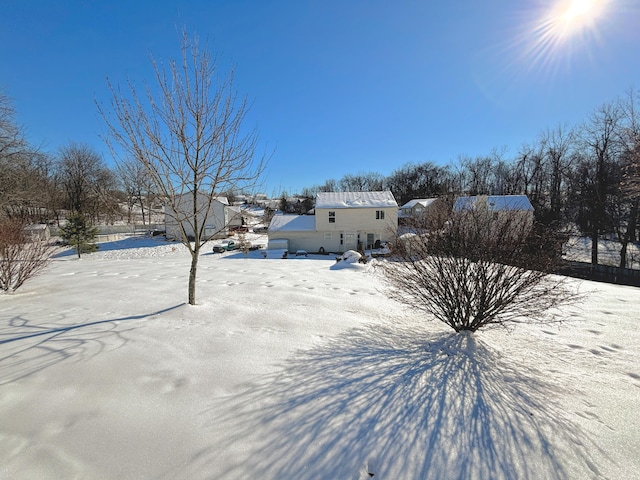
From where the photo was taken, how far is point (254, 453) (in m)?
2.03

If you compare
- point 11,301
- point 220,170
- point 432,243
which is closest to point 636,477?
point 432,243

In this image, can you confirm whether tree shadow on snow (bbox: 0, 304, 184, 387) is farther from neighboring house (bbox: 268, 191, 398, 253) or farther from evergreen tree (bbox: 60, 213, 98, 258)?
neighboring house (bbox: 268, 191, 398, 253)

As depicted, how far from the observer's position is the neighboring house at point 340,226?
26.3 metres

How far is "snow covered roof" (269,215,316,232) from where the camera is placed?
26.3 meters

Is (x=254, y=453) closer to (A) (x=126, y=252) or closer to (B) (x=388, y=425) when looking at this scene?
(B) (x=388, y=425)

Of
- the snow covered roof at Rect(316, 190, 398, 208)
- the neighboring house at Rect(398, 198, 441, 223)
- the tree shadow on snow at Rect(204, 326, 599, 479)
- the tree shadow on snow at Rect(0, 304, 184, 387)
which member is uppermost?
the snow covered roof at Rect(316, 190, 398, 208)

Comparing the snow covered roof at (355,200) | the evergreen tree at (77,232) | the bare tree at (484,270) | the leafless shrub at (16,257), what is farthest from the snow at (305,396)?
the snow covered roof at (355,200)

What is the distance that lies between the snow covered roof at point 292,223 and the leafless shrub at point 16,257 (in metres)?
19.1

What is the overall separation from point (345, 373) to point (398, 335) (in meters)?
1.72

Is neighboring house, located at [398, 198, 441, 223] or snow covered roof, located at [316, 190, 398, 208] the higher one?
snow covered roof, located at [316, 190, 398, 208]

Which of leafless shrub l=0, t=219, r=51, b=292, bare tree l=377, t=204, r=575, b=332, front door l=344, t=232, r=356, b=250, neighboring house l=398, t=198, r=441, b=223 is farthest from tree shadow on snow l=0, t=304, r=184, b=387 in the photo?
front door l=344, t=232, r=356, b=250

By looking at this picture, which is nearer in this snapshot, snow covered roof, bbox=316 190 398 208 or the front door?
snow covered roof, bbox=316 190 398 208

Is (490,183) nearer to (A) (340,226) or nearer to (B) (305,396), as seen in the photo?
(A) (340,226)

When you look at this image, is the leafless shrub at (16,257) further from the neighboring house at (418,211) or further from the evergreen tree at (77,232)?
the evergreen tree at (77,232)
